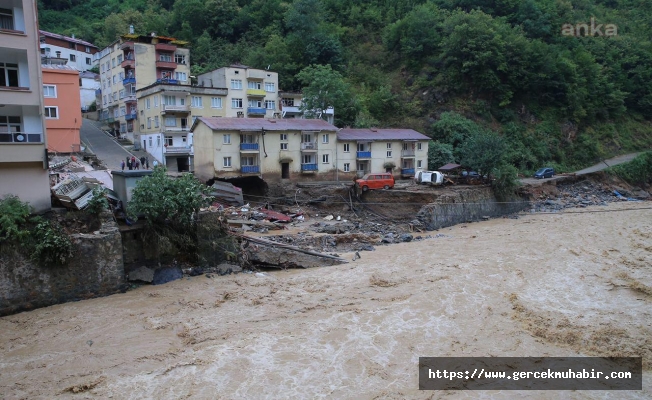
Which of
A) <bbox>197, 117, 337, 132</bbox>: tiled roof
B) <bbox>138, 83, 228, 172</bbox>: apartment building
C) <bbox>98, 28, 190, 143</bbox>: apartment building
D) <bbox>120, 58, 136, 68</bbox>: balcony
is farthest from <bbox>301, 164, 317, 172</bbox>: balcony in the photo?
<bbox>120, 58, 136, 68</bbox>: balcony

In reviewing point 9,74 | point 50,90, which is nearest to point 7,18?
point 9,74

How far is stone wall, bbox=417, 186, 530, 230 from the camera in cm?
3000

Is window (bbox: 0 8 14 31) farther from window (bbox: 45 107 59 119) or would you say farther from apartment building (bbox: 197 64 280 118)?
apartment building (bbox: 197 64 280 118)

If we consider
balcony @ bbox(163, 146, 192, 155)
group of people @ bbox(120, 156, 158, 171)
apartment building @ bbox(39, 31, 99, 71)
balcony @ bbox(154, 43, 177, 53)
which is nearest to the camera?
group of people @ bbox(120, 156, 158, 171)

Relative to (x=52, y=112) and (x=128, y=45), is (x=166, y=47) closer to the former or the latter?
(x=128, y=45)

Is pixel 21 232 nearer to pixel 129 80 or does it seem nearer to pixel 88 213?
pixel 88 213

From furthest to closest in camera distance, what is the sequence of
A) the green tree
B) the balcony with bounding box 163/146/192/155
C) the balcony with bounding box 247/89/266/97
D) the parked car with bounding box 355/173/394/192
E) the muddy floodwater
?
1. the balcony with bounding box 247/89/266/97
2. the green tree
3. the balcony with bounding box 163/146/192/155
4. the parked car with bounding box 355/173/394/192
5. the muddy floodwater

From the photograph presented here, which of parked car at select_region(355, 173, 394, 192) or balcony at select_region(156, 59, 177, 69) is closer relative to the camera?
parked car at select_region(355, 173, 394, 192)

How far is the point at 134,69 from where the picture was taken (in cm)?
4425

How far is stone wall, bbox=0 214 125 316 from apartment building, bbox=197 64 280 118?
2843cm

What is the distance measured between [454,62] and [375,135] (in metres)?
19.8

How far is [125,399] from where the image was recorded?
9.95 meters

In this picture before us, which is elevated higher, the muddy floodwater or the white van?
the white van

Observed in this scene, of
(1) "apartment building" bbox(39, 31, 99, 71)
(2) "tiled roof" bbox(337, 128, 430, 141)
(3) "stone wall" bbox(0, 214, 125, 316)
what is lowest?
(3) "stone wall" bbox(0, 214, 125, 316)
